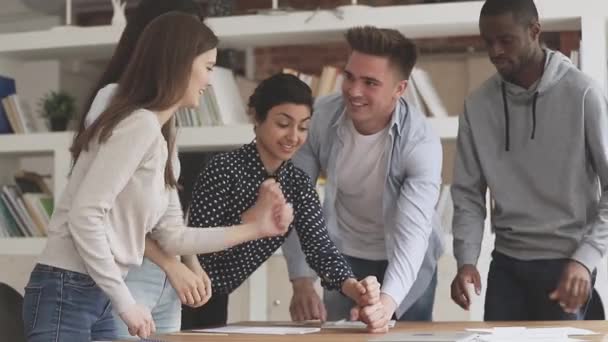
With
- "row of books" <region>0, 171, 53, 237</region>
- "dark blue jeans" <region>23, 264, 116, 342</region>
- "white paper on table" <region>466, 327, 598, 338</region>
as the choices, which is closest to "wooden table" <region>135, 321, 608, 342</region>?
"white paper on table" <region>466, 327, 598, 338</region>

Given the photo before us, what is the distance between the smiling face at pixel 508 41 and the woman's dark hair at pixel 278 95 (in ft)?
1.63

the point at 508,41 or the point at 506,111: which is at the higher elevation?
the point at 508,41

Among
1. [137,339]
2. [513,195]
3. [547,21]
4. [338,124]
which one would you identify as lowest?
[137,339]

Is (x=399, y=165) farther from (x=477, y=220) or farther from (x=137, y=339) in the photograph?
(x=137, y=339)

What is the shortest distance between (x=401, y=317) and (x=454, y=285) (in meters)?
0.24

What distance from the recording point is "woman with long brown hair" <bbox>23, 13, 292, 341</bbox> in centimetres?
175

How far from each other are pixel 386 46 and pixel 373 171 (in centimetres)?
34

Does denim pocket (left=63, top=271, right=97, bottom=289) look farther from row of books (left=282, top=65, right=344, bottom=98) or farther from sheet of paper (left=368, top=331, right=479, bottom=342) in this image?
row of books (left=282, top=65, right=344, bottom=98)

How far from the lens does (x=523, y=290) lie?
8.43 ft

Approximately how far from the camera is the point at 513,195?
2.58 m

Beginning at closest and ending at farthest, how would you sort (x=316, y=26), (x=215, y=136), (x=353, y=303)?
(x=353, y=303), (x=316, y=26), (x=215, y=136)

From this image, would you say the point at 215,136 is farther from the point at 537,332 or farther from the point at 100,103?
the point at 537,332

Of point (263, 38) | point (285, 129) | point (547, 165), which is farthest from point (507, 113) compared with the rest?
point (263, 38)

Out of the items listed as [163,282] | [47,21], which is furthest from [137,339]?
[47,21]
